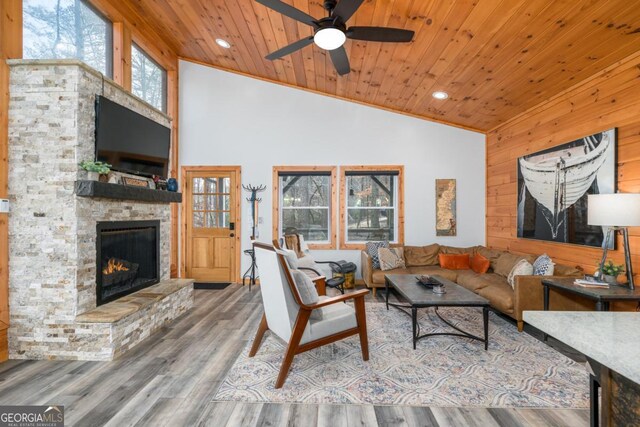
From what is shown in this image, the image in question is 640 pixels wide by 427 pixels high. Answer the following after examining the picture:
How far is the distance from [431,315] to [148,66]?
578cm

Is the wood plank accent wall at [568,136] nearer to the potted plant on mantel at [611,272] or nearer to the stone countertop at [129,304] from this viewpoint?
the potted plant on mantel at [611,272]

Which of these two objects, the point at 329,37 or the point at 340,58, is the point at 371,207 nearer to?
the point at 340,58

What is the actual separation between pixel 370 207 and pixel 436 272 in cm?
171

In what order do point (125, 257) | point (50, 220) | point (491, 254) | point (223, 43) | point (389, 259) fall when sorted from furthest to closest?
1. point (389, 259)
2. point (491, 254)
3. point (223, 43)
4. point (125, 257)
5. point (50, 220)

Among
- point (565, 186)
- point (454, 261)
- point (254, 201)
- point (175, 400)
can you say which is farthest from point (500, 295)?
point (254, 201)

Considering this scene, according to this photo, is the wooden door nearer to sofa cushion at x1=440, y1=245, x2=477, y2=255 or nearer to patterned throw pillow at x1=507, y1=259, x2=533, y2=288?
sofa cushion at x1=440, y1=245, x2=477, y2=255

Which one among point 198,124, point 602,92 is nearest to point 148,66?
point 198,124

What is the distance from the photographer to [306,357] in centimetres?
276

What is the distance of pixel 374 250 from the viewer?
5.06m

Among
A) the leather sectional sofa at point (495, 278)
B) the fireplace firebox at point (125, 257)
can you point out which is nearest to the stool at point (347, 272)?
the leather sectional sofa at point (495, 278)

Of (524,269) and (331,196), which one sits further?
(331,196)

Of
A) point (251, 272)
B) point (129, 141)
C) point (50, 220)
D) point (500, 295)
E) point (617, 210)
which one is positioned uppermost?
point (129, 141)

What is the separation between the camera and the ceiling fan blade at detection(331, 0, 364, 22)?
2.22 metres

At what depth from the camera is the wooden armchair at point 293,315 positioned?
2.29 metres
